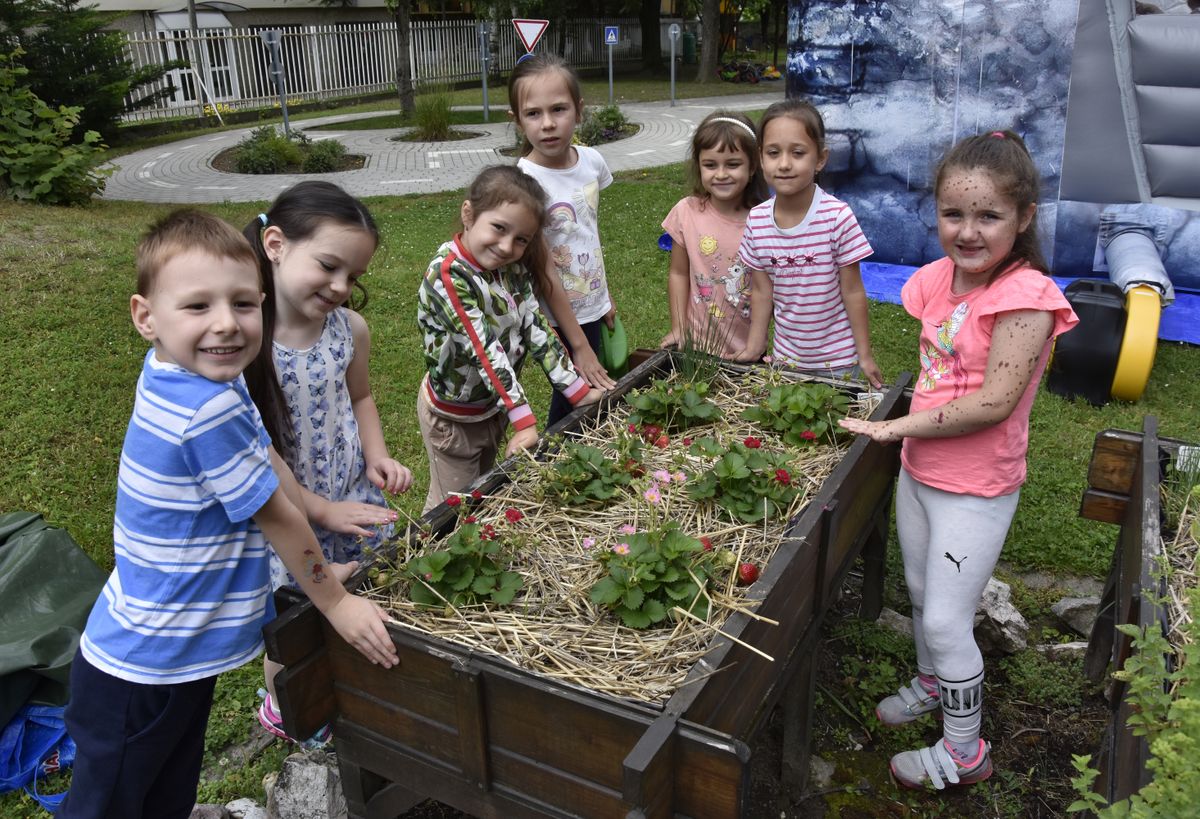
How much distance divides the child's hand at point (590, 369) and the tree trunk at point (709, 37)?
25494 millimetres

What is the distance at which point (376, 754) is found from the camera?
7.37ft

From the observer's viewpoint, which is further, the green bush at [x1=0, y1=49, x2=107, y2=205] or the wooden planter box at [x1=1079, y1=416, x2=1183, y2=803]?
the green bush at [x1=0, y1=49, x2=107, y2=205]

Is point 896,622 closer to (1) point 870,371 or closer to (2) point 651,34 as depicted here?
(1) point 870,371

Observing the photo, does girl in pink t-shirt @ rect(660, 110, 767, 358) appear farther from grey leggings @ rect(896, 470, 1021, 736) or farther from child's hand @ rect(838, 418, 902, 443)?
grey leggings @ rect(896, 470, 1021, 736)

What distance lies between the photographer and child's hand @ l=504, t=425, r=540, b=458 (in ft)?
9.66

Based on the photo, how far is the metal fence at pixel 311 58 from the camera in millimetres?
21375

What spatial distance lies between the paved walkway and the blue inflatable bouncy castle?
509 cm

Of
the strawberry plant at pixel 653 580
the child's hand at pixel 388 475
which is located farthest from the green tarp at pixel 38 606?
the strawberry plant at pixel 653 580

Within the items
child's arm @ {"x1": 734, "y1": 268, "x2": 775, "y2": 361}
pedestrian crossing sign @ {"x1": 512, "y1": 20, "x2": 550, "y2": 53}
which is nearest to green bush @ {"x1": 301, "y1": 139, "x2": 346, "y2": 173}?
pedestrian crossing sign @ {"x1": 512, "y1": 20, "x2": 550, "y2": 53}

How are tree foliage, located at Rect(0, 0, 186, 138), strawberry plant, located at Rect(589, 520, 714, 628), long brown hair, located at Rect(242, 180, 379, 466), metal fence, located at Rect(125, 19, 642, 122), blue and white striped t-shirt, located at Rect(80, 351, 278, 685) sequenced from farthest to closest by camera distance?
metal fence, located at Rect(125, 19, 642, 122) → tree foliage, located at Rect(0, 0, 186, 138) → long brown hair, located at Rect(242, 180, 379, 466) → strawberry plant, located at Rect(589, 520, 714, 628) → blue and white striped t-shirt, located at Rect(80, 351, 278, 685)

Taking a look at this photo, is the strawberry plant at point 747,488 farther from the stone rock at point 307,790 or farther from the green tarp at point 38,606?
the green tarp at point 38,606

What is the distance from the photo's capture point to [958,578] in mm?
2840

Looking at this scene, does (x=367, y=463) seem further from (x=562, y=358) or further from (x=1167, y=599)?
(x=1167, y=599)

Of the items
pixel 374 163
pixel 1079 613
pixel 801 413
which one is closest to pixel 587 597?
pixel 801 413
